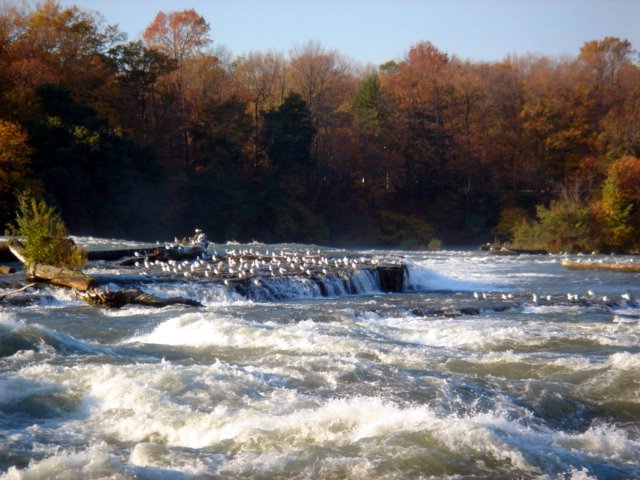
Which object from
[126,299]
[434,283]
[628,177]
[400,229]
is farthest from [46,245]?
[400,229]

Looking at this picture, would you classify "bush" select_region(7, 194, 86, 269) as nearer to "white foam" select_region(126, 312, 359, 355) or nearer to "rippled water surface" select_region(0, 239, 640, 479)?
"rippled water surface" select_region(0, 239, 640, 479)

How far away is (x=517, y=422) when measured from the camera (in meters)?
10.7

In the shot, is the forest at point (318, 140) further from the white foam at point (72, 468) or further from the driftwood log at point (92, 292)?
the white foam at point (72, 468)

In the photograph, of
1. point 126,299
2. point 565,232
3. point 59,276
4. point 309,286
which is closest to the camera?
point 126,299

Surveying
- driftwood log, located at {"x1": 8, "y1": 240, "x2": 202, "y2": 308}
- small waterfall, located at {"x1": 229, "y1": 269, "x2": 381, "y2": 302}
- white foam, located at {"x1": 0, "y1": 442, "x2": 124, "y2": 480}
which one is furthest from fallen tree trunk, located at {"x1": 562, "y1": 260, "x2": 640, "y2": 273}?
white foam, located at {"x1": 0, "y1": 442, "x2": 124, "y2": 480}

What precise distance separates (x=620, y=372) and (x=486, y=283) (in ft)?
46.0

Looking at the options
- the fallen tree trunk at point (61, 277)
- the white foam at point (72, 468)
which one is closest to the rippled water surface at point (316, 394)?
the white foam at point (72, 468)

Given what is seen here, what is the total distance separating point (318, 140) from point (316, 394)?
4824 cm

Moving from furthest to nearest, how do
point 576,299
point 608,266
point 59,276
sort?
1. point 608,266
2. point 576,299
3. point 59,276

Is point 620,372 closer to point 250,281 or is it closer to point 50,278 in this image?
point 250,281

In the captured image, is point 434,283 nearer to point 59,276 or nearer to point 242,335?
point 59,276

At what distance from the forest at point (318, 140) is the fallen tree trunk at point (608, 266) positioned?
1173 centimetres

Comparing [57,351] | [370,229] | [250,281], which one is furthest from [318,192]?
[57,351]

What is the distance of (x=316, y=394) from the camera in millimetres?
11797
